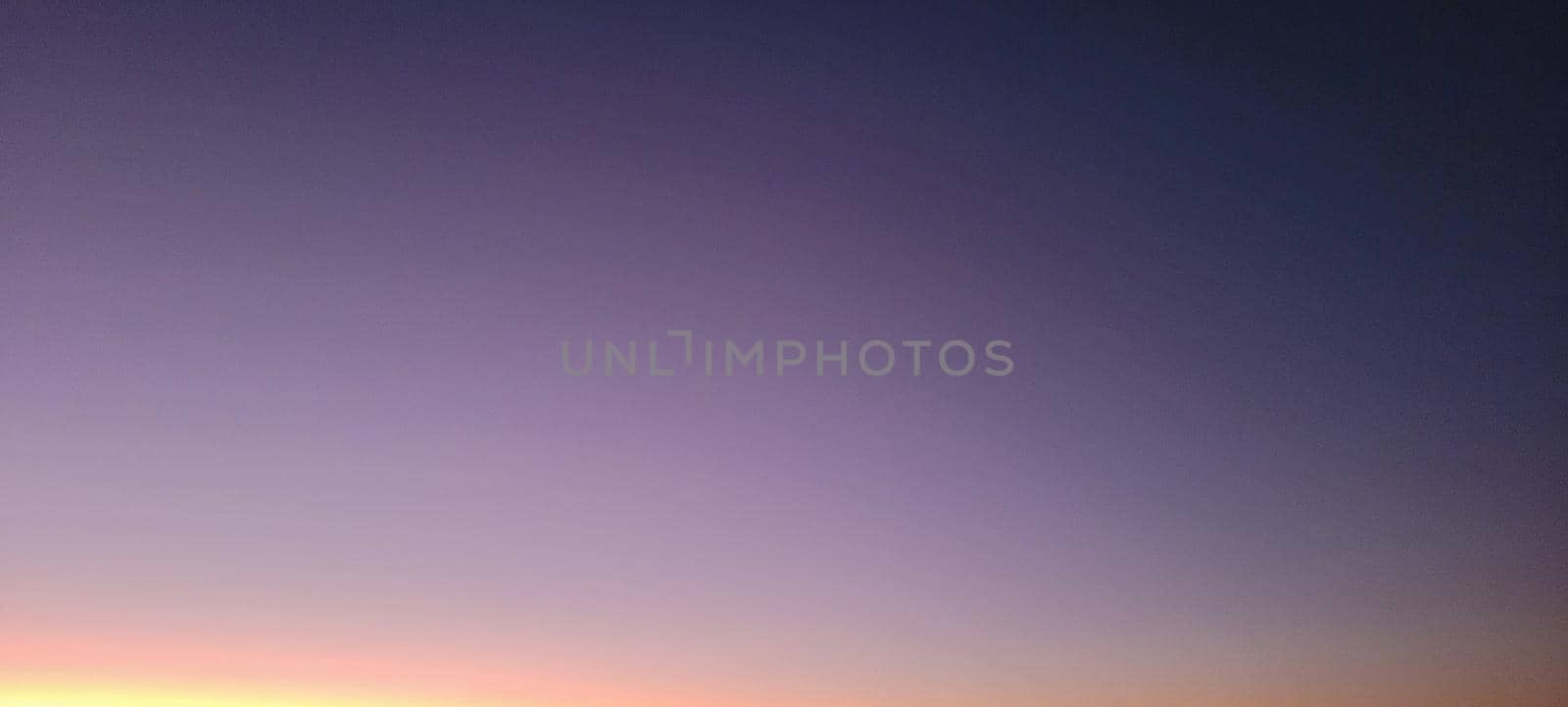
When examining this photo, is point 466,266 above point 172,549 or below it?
above

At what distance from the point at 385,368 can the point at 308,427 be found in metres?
0.25

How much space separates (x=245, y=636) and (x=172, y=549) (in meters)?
0.29

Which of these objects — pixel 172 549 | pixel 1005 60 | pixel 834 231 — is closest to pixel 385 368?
pixel 172 549

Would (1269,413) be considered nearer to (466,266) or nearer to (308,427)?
(466,266)

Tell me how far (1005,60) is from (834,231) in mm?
631

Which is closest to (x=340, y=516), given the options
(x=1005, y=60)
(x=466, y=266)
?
(x=466, y=266)

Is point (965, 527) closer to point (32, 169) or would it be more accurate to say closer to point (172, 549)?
point (172, 549)

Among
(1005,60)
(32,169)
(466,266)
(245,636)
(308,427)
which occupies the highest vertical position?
(1005,60)

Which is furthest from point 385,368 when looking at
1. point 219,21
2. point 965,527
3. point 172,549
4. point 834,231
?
point 965,527

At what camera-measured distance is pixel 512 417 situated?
8.87 feet

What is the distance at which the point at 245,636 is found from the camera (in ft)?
8.89

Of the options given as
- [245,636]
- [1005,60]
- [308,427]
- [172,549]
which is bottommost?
[245,636]

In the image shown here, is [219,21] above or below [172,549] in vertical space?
above

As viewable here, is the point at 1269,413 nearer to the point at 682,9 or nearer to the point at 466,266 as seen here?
the point at 682,9
